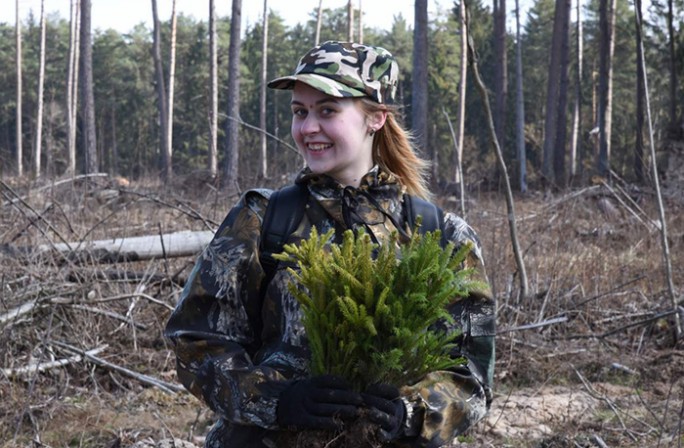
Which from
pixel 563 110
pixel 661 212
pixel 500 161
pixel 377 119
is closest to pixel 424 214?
pixel 377 119

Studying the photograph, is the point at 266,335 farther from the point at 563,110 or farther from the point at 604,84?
the point at 563,110

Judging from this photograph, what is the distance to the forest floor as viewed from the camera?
531 cm

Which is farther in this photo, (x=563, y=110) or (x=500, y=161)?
(x=563, y=110)

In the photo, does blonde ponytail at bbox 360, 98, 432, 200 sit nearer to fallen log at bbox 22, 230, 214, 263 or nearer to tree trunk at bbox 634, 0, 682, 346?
tree trunk at bbox 634, 0, 682, 346

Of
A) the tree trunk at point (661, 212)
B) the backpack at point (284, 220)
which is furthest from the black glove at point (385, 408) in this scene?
the tree trunk at point (661, 212)

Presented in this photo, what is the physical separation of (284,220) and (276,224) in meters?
0.03

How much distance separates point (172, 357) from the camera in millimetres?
6652

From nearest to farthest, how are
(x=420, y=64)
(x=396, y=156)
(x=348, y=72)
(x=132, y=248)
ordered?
(x=348, y=72)
(x=396, y=156)
(x=132, y=248)
(x=420, y=64)

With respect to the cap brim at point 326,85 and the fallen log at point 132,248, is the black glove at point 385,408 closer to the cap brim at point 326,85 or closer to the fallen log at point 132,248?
the cap brim at point 326,85

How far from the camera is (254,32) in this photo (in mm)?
61719

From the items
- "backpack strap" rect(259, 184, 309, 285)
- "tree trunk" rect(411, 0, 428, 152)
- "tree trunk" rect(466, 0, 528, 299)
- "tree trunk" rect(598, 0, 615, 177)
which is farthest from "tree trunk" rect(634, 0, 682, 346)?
"tree trunk" rect(598, 0, 615, 177)

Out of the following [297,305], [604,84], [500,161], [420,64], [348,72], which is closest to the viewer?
[297,305]

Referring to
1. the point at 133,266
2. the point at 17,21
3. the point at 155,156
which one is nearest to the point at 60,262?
the point at 133,266

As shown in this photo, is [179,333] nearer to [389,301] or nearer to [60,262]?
[389,301]
